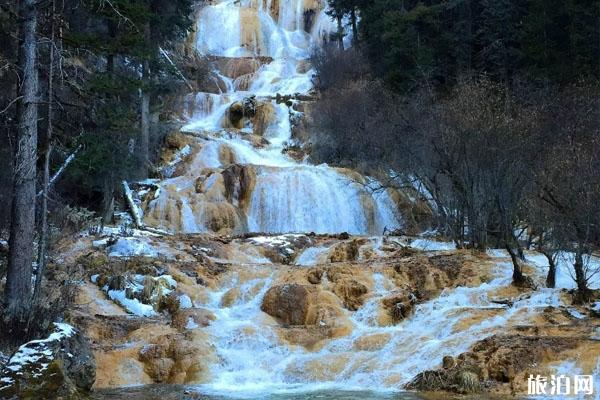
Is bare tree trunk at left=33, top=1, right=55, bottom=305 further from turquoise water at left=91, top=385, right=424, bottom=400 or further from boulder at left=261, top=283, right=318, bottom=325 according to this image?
boulder at left=261, top=283, right=318, bottom=325

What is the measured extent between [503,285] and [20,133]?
39.0 feet

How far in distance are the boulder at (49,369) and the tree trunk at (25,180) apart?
1791 millimetres

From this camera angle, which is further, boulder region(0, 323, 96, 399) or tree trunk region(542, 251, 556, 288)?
tree trunk region(542, 251, 556, 288)

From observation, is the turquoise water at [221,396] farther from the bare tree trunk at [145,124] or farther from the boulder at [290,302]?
the bare tree trunk at [145,124]

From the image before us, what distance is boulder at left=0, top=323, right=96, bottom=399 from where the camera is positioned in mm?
8273

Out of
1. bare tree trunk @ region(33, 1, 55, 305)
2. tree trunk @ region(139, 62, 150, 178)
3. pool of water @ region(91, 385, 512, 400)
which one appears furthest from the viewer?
tree trunk @ region(139, 62, 150, 178)

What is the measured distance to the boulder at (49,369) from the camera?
8.27 meters

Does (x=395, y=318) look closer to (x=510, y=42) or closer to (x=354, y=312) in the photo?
(x=354, y=312)

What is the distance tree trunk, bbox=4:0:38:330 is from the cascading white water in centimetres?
1622

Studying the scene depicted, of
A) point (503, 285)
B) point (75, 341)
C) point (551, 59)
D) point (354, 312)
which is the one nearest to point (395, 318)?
point (354, 312)

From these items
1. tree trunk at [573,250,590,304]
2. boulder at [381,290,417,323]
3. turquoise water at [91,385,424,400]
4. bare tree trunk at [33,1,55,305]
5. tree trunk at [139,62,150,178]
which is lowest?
turquoise water at [91,385,424,400]

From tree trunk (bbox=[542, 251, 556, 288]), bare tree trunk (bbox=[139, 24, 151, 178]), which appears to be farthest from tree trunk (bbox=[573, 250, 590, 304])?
→ bare tree trunk (bbox=[139, 24, 151, 178])

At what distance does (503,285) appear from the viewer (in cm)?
1659

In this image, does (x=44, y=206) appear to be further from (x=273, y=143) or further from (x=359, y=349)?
(x=273, y=143)
